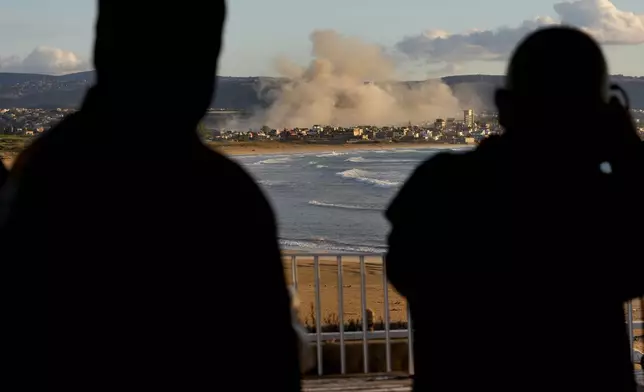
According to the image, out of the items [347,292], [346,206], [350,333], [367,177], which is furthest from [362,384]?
[367,177]

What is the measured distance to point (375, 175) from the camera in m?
35.8

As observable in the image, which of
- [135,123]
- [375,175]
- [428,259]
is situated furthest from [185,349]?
[375,175]

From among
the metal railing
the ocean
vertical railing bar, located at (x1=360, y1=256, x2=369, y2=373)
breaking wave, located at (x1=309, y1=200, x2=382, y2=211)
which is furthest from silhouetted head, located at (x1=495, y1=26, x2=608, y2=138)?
breaking wave, located at (x1=309, y1=200, x2=382, y2=211)

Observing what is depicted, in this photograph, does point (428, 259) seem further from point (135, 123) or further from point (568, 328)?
point (135, 123)

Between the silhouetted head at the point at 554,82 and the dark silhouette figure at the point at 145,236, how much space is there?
2.55 ft

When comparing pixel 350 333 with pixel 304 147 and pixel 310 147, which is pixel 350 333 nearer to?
pixel 304 147

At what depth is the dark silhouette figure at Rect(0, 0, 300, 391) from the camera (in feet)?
4.36

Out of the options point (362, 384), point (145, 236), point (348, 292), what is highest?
point (145, 236)

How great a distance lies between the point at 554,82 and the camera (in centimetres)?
194

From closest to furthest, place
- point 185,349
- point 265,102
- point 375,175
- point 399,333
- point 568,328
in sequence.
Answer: point 185,349
point 568,328
point 399,333
point 375,175
point 265,102

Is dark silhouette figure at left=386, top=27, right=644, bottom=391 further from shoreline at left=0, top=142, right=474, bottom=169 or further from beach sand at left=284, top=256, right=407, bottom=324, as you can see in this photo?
shoreline at left=0, top=142, right=474, bottom=169

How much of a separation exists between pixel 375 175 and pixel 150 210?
34.6m

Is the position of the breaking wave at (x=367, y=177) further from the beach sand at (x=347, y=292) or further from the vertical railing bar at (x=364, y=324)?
the vertical railing bar at (x=364, y=324)

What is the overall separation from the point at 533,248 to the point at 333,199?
1035 inches
